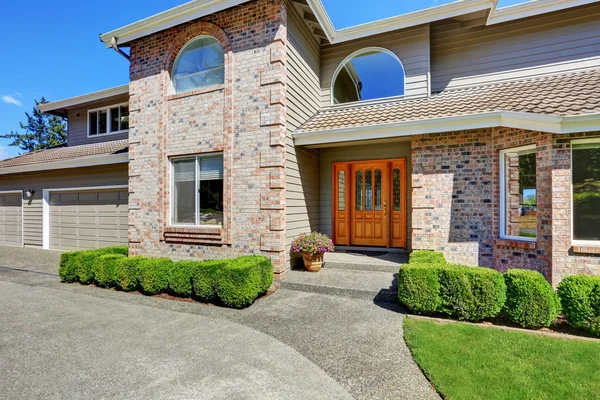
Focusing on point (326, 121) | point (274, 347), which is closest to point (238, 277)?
point (274, 347)

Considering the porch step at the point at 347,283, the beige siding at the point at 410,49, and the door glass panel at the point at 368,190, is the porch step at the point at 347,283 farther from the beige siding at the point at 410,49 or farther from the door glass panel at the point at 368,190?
the beige siding at the point at 410,49

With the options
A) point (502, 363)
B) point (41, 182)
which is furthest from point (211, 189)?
point (41, 182)

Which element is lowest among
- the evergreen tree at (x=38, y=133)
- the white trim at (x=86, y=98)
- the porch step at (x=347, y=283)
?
the porch step at (x=347, y=283)

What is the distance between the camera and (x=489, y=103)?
6.24 meters

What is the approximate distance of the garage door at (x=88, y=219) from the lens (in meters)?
10.0

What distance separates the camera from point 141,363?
3428 millimetres

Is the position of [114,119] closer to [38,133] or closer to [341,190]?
[341,190]

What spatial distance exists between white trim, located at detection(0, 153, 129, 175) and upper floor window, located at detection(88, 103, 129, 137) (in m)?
1.99

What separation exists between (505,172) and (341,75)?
16.2 ft

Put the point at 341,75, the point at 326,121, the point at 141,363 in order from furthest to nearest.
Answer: the point at 341,75
the point at 326,121
the point at 141,363

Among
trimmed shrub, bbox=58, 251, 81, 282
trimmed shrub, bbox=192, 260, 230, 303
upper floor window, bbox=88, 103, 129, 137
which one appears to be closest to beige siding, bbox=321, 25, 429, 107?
trimmed shrub, bbox=192, 260, 230, 303

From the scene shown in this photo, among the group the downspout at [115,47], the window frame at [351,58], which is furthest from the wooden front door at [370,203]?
the downspout at [115,47]

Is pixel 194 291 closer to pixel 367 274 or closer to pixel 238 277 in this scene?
pixel 238 277

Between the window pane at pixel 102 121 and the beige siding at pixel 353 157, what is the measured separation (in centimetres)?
914
